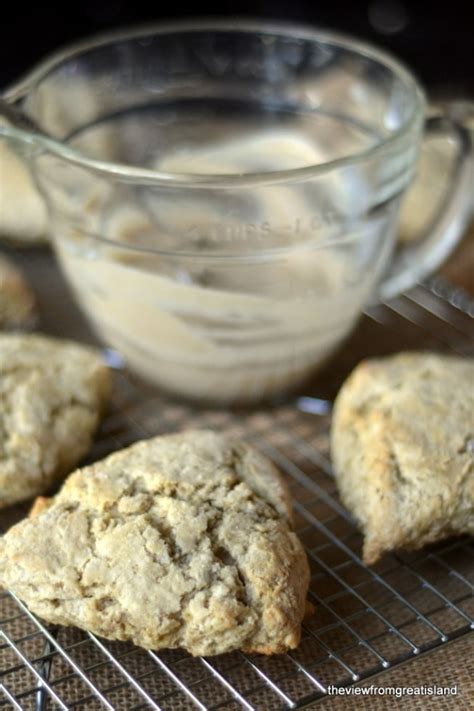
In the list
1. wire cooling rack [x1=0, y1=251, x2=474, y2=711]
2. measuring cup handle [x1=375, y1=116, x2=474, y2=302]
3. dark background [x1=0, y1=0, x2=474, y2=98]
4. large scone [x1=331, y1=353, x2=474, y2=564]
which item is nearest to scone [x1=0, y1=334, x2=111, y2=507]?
wire cooling rack [x1=0, y1=251, x2=474, y2=711]

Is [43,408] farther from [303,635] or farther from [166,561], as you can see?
[303,635]

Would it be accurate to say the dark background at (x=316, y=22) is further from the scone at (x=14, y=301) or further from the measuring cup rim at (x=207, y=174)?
the scone at (x=14, y=301)

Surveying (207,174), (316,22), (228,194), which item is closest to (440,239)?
(228,194)

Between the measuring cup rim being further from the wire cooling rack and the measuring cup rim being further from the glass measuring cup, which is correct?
the wire cooling rack

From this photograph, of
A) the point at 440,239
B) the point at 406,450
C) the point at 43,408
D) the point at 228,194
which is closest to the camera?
the point at 406,450

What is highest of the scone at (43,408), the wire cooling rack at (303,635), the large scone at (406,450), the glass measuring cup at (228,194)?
the glass measuring cup at (228,194)

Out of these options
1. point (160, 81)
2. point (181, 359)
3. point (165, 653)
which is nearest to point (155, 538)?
point (165, 653)

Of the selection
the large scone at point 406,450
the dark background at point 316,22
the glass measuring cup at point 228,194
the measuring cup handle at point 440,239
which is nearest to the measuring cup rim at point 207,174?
the glass measuring cup at point 228,194
